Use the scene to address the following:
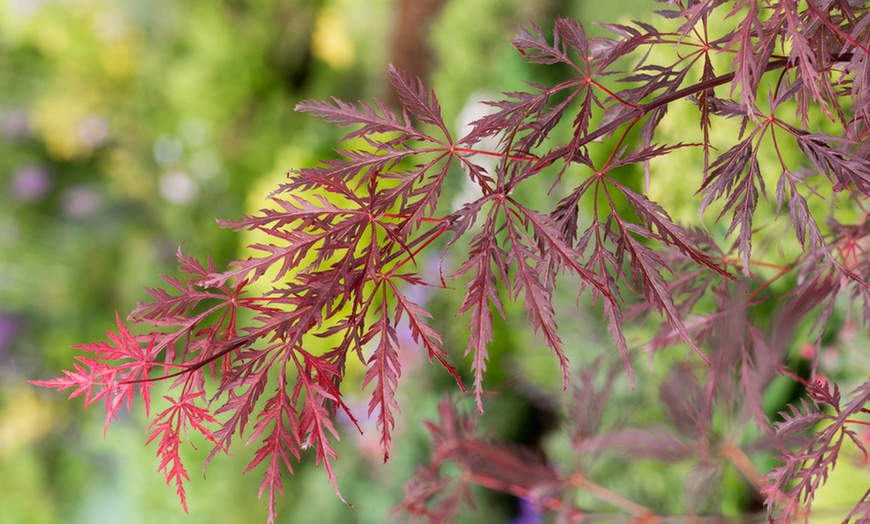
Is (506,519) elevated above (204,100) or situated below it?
below

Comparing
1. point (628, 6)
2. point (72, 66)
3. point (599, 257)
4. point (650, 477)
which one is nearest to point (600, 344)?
point (650, 477)

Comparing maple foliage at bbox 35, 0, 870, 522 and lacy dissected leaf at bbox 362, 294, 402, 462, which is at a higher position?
maple foliage at bbox 35, 0, 870, 522

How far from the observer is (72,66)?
5.94ft

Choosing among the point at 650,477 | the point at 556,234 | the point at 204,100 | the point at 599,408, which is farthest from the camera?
the point at 204,100

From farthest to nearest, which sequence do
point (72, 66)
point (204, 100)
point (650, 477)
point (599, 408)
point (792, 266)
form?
point (72, 66) < point (204, 100) < point (650, 477) < point (599, 408) < point (792, 266)

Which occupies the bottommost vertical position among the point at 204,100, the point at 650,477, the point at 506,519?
the point at 506,519

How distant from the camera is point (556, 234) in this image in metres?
0.28

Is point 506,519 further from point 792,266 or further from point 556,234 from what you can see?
point 556,234

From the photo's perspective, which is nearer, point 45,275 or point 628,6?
point 628,6

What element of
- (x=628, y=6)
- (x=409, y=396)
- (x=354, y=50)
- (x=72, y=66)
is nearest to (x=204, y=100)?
(x=354, y=50)

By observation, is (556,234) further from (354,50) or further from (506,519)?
(354,50)

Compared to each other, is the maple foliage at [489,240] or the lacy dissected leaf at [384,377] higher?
the maple foliage at [489,240]

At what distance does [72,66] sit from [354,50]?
0.73 metres

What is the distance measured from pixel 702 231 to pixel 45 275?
1.90 metres
